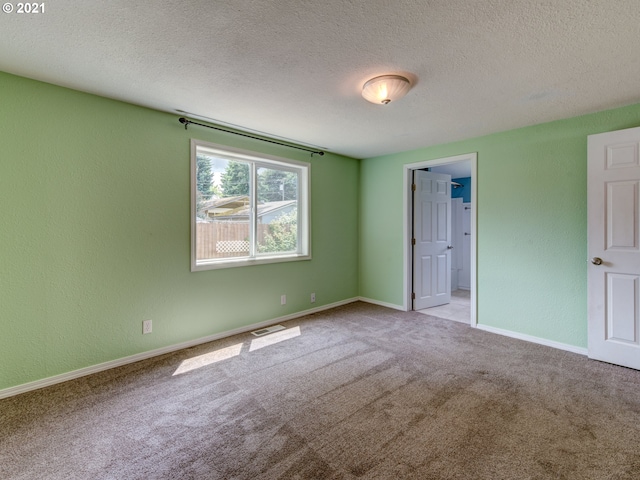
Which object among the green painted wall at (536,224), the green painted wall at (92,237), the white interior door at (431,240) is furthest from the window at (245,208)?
the green painted wall at (536,224)

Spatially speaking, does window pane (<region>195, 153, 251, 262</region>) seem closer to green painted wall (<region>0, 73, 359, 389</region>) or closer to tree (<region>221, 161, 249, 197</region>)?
tree (<region>221, 161, 249, 197</region>)

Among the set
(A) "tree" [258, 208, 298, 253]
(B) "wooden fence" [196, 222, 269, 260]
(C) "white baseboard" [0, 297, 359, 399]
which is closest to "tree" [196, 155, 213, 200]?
(B) "wooden fence" [196, 222, 269, 260]

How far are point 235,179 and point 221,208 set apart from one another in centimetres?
40

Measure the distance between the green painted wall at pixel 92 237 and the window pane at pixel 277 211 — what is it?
1.77 ft

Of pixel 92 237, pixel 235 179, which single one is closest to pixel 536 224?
pixel 235 179

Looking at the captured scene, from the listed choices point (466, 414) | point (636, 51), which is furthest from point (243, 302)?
point (636, 51)

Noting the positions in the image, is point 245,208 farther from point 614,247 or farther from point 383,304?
point 614,247

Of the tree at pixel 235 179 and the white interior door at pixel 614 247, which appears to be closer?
the white interior door at pixel 614 247

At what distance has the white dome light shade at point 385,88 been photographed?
2.19m

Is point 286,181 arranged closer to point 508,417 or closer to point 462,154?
point 462,154

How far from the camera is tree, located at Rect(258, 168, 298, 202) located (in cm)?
381

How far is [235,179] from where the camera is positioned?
355 cm

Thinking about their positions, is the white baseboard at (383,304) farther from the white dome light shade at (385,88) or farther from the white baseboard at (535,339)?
the white dome light shade at (385,88)

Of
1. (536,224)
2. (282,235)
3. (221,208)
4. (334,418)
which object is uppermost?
(221,208)
